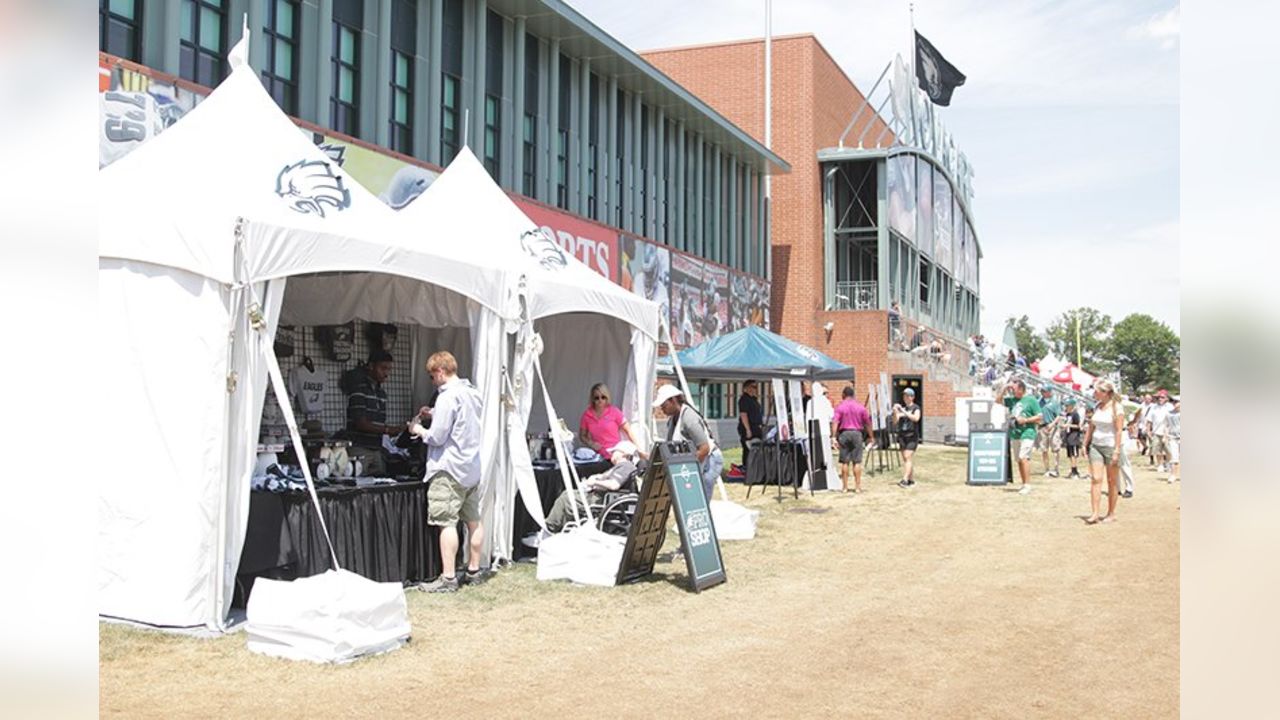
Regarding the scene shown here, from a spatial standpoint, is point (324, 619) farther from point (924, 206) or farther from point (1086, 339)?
point (1086, 339)

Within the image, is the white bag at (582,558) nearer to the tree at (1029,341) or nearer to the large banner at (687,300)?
the large banner at (687,300)

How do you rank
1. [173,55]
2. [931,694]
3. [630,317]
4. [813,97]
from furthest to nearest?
[813,97] < [173,55] < [630,317] < [931,694]

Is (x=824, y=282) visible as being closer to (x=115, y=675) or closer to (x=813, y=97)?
(x=813, y=97)

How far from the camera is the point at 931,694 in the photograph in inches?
225

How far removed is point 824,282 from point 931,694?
32081 millimetres

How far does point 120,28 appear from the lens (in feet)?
39.5

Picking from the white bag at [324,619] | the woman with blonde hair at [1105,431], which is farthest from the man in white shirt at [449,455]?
the woman with blonde hair at [1105,431]

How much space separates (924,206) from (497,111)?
1099 inches

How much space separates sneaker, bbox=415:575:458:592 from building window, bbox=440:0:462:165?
11.3 meters

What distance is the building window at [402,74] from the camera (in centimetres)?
1728

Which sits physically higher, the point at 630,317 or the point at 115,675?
the point at 630,317
